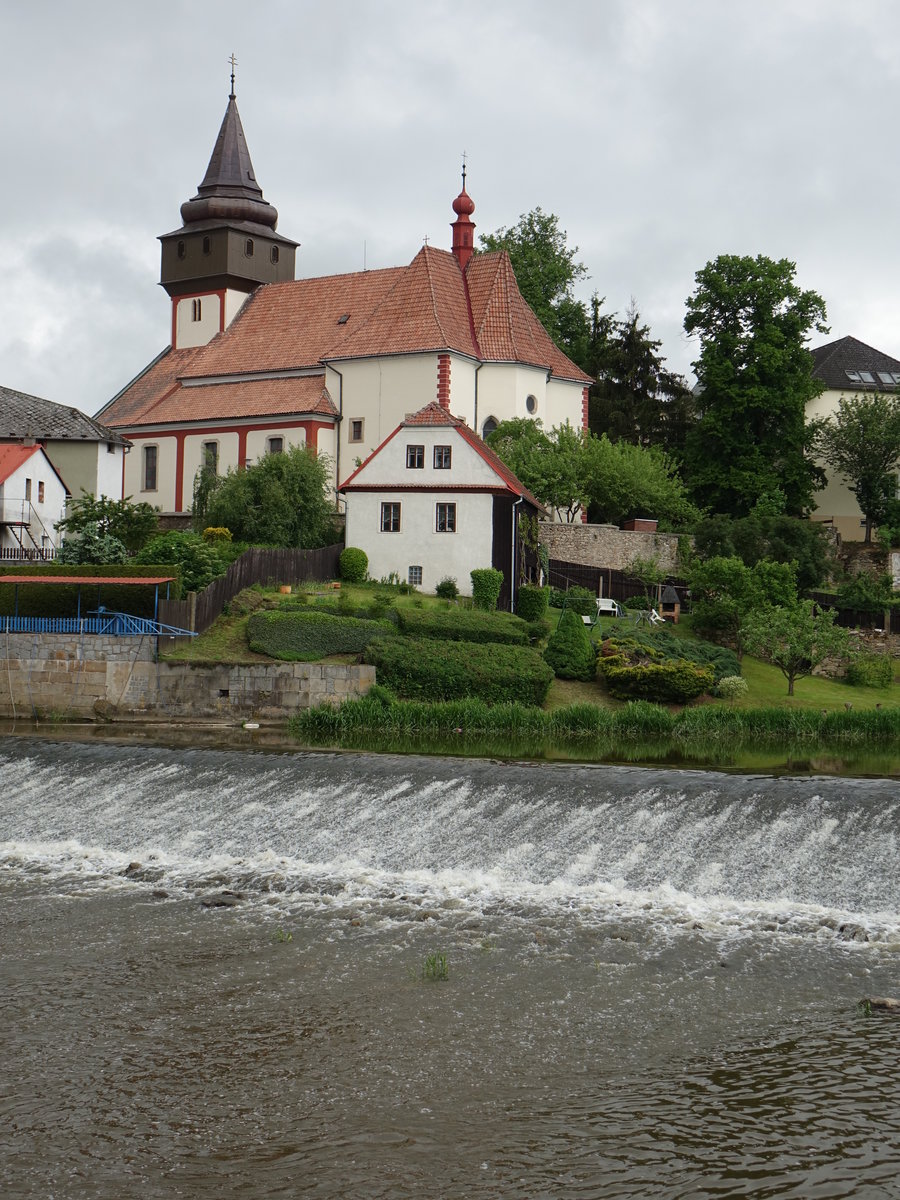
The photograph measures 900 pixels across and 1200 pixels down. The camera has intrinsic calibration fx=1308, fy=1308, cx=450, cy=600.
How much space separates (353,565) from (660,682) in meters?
11.6

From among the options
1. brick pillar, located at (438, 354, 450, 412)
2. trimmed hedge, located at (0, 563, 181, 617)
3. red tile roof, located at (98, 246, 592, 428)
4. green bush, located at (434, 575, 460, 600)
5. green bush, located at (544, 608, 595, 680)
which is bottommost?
green bush, located at (544, 608, 595, 680)

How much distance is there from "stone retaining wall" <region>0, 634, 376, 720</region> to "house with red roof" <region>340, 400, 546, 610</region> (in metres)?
8.80

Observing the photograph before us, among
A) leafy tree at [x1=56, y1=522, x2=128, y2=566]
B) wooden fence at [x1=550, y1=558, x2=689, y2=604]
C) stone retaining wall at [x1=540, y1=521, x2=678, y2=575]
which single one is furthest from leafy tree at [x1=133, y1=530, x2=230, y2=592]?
stone retaining wall at [x1=540, y1=521, x2=678, y2=575]

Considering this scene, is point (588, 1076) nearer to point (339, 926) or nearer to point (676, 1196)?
point (676, 1196)

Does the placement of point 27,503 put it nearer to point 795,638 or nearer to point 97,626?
point 97,626

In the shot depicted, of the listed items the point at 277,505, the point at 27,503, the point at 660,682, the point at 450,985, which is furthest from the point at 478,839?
the point at 27,503

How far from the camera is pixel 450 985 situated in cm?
1290

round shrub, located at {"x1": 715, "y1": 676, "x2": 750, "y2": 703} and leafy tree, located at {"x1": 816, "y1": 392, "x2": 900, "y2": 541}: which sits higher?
leafy tree, located at {"x1": 816, "y1": 392, "x2": 900, "y2": 541}

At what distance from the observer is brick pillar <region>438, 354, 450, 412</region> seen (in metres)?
49.5

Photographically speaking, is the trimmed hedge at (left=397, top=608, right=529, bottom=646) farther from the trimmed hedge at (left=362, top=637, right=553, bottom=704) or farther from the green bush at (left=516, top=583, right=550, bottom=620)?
the green bush at (left=516, top=583, right=550, bottom=620)

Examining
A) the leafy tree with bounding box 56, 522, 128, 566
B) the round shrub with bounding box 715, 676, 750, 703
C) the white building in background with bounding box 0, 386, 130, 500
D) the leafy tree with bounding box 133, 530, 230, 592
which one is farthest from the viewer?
the white building in background with bounding box 0, 386, 130, 500

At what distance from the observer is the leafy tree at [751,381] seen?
185 feet

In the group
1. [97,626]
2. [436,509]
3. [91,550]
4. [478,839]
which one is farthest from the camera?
[436,509]

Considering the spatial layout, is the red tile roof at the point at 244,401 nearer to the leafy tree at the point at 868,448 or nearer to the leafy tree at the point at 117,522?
the leafy tree at the point at 117,522
